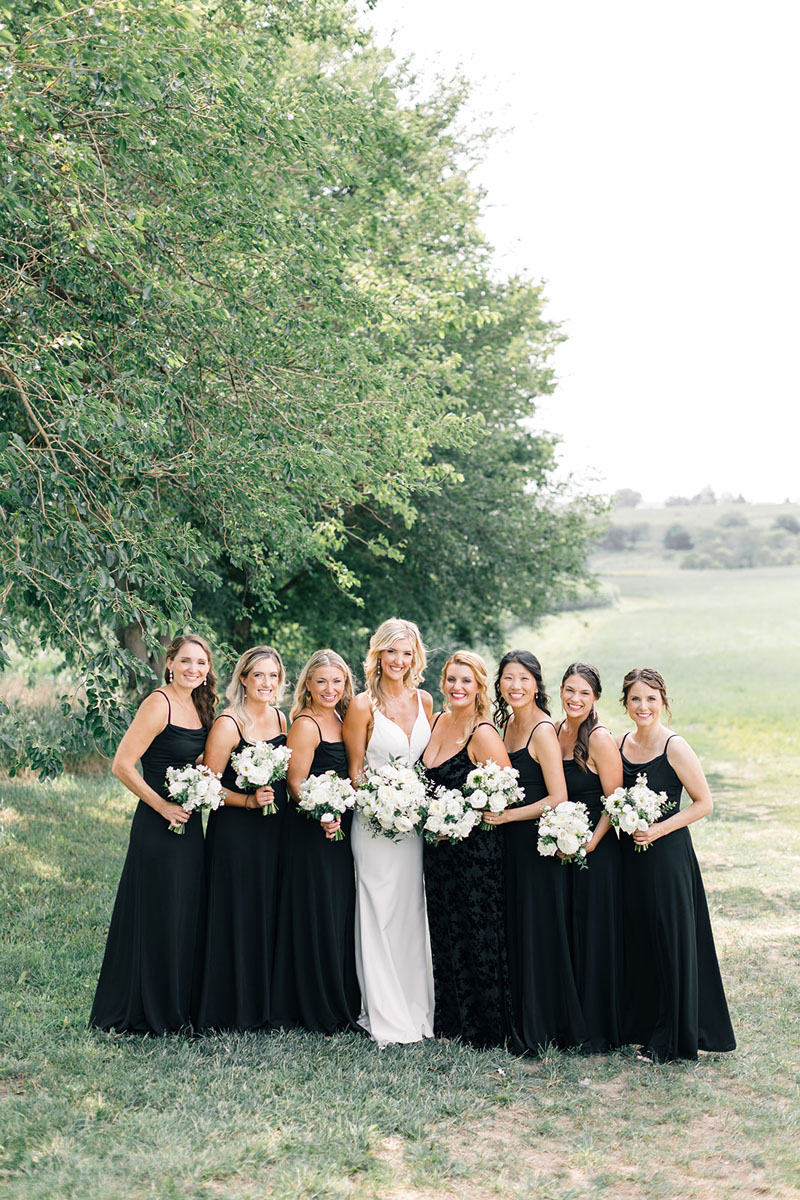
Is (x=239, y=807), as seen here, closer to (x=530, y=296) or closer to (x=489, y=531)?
(x=489, y=531)

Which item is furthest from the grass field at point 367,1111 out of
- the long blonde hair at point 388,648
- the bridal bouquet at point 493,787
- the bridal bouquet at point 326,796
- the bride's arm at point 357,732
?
the long blonde hair at point 388,648

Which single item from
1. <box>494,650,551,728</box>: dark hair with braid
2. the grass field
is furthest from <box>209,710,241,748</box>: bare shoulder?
the grass field

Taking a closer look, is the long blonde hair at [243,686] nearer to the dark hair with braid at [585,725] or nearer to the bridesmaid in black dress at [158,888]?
the bridesmaid in black dress at [158,888]

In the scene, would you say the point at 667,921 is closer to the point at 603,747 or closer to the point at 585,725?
the point at 603,747

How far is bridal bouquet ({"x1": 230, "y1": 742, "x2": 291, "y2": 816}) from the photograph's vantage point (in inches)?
251

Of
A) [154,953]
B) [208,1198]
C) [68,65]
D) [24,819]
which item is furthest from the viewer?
[24,819]

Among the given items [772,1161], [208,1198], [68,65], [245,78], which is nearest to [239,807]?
[208,1198]

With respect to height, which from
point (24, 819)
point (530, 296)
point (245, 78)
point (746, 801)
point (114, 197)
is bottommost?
point (746, 801)

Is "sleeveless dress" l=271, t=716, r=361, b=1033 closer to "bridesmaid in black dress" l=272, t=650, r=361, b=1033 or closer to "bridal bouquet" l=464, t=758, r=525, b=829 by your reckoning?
"bridesmaid in black dress" l=272, t=650, r=361, b=1033

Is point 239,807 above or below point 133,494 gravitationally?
below

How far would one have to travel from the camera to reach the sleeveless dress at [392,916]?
21.8ft

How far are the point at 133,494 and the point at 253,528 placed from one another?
6.15 feet

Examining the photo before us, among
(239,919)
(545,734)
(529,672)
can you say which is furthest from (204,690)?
(545,734)

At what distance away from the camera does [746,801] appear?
64.8ft
